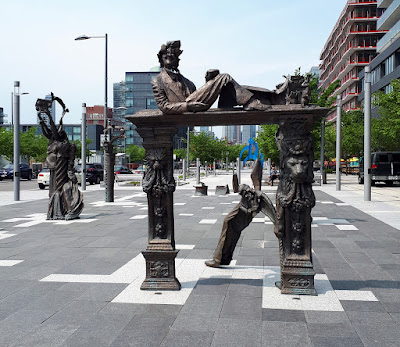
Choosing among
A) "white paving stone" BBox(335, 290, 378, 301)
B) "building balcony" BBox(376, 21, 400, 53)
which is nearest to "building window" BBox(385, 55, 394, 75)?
"building balcony" BBox(376, 21, 400, 53)

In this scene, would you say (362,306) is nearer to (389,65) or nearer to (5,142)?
(389,65)

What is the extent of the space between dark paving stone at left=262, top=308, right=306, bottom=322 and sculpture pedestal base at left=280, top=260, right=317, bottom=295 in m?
0.60

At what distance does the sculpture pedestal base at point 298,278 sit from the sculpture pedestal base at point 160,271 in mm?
1328

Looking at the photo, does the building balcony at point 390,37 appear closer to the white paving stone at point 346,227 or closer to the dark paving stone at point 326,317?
the white paving stone at point 346,227

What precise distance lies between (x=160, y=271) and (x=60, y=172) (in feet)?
24.0

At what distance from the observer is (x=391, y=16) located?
1756 inches

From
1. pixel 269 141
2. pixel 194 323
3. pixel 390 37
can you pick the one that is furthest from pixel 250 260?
pixel 390 37

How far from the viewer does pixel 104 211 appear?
14.1 metres

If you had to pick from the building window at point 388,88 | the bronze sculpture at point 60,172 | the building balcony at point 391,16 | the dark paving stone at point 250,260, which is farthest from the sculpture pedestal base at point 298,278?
the building balcony at point 391,16

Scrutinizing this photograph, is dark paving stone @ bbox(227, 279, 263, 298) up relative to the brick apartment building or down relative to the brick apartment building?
down

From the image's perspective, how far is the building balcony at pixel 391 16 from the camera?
42722 mm

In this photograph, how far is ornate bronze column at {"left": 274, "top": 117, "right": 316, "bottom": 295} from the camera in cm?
514

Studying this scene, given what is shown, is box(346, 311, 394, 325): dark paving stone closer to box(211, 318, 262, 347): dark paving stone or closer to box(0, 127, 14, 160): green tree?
box(211, 318, 262, 347): dark paving stone

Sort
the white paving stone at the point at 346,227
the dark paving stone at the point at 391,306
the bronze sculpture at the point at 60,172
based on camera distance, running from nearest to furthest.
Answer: the dark paving stone at the point at 391,306
the white paving stone at the point at 346,227
the bronze sculpture at the point at 60,172
